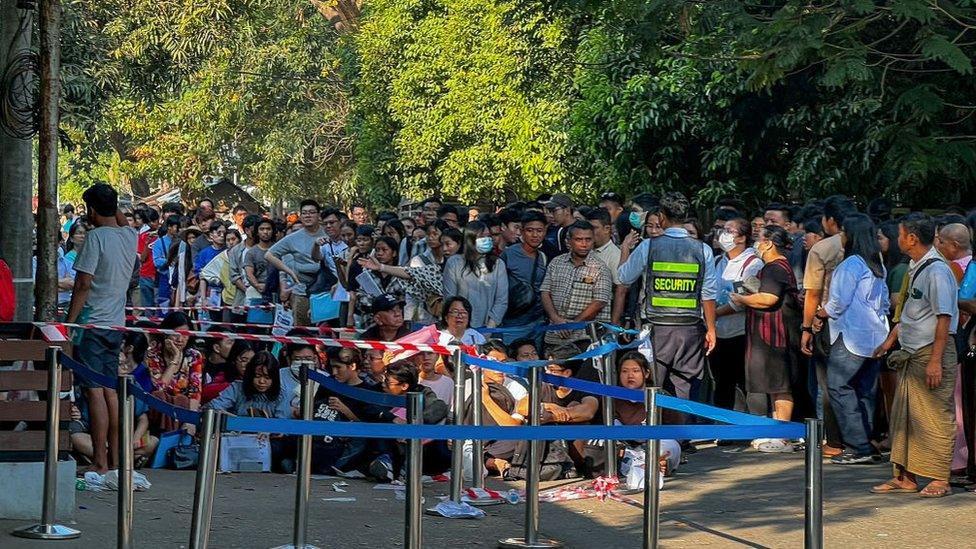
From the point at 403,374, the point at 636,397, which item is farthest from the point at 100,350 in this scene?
the point at 636,397

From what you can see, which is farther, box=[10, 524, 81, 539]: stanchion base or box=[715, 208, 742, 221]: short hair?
box=[715, 208, 742, 221]: short hair

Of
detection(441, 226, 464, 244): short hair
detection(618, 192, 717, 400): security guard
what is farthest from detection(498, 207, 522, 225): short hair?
detection(618, 192, 717, 400): security guard

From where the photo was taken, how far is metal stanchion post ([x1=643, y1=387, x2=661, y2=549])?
7.18 m

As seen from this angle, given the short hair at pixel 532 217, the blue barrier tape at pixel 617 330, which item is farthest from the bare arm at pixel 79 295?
the short hair at pixel 532 217

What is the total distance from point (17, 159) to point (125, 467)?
16.8 ft

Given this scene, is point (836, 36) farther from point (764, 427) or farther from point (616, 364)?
point (764, 427)

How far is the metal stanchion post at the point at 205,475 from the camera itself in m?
6.36

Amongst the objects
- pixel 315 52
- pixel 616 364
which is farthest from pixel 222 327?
pixel 315 52

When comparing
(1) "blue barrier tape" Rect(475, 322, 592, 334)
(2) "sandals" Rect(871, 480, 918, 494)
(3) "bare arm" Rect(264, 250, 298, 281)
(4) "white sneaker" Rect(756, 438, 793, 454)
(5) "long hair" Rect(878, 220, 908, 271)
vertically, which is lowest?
(2) "sandals" Rect(871, 480, 918, 494)

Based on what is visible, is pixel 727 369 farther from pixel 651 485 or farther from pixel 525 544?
pixel 651 485

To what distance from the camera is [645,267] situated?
501 inches

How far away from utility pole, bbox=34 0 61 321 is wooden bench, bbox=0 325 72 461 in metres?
2.01

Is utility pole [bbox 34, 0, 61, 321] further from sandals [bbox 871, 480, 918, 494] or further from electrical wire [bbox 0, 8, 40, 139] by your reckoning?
sandals [bbox 871, 480, 918, 494]

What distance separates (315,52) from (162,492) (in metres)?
38.8
